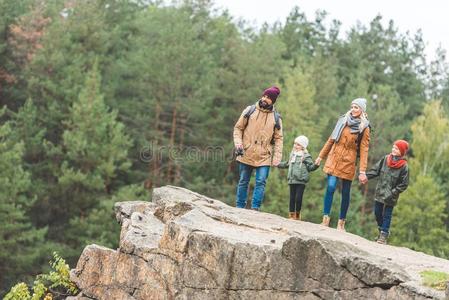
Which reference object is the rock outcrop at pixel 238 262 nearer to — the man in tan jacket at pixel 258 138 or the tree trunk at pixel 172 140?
the man in tan jacket at pixel 258 138

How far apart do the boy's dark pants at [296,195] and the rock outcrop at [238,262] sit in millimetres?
571

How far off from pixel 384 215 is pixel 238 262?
276 cm

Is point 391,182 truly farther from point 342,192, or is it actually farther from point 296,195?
point 296,195

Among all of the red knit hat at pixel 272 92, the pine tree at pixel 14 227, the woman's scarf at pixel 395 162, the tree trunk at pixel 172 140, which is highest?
the red knit hat at pixel 272 92

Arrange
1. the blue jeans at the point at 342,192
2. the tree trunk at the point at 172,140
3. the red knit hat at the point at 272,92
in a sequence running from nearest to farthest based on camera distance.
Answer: the blue jeans at the point at 342,192 < the red knit hat at the point at 272,92 < the tree trunk at the point at 172,140

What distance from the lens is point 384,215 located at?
32.6 ft

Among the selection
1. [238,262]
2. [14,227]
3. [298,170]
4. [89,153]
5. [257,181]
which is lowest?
[14,227]

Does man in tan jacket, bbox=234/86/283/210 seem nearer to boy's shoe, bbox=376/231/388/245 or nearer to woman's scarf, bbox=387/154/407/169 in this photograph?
woman's scarf, bbox=387/154/407/169

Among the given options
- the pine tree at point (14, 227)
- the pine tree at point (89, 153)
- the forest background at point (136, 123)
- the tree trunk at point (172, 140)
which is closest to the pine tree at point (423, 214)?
the forest background at point (136, 123)

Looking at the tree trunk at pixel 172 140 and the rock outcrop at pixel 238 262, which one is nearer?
the rock outcrop at pixel 238 262

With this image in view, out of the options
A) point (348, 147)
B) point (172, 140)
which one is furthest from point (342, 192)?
point (172, 140)

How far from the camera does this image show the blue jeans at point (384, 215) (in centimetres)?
989

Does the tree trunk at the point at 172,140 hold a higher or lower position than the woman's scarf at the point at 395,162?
lower

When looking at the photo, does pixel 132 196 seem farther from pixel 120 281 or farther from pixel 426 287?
pixel 426 287
